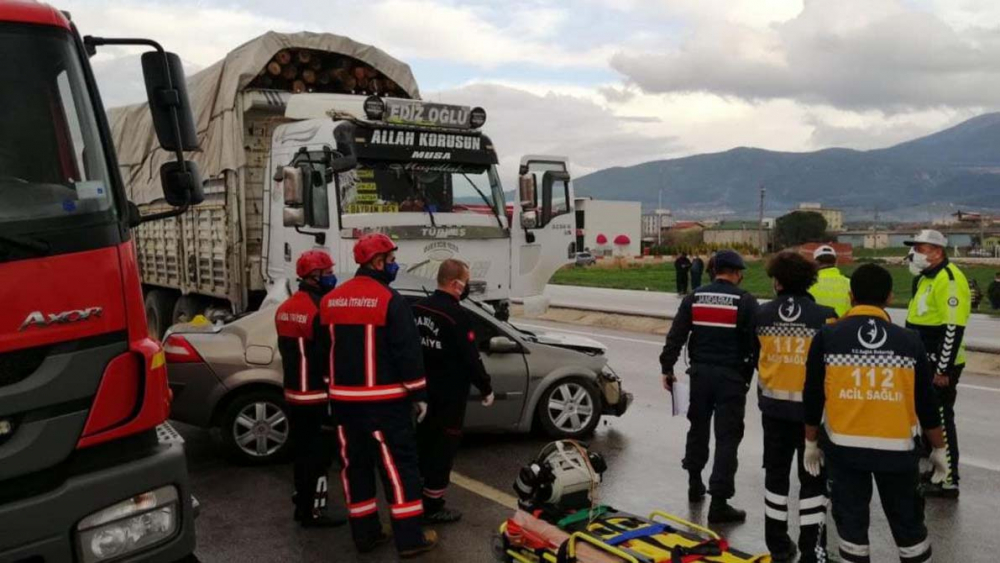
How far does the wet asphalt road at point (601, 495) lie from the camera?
525 cm

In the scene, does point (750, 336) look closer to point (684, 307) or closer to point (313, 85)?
point (684, 307)

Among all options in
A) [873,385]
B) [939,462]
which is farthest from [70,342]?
[939,462]

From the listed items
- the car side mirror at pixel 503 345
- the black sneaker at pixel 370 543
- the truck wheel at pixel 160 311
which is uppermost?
the car side mirror at pixel 503 345

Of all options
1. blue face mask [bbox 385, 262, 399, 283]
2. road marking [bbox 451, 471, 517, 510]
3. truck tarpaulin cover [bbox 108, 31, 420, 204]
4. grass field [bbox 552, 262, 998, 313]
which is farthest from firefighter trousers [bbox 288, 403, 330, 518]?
grass field [bbox 552, 262, 998, 313]

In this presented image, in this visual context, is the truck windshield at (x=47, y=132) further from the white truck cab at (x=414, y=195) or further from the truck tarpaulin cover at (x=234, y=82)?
the truck tarpaulin cover at (x=234, y=82)

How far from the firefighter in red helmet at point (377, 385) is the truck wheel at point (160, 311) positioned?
8706mm

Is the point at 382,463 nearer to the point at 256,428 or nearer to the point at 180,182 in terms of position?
the point at 180,182

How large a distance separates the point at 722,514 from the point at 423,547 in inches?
76.7

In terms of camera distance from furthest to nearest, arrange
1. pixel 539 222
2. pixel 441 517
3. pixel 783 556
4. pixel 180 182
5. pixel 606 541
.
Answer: pixel 539 222 → pixel 441 517 → pixel 783 556 → pixel 606 541 → pixel 180 182

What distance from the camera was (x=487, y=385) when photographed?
557cm

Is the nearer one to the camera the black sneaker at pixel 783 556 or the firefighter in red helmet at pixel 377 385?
the firefighter in red helmet at pixel 377 385

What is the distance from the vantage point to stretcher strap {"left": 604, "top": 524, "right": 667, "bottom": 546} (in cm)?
437

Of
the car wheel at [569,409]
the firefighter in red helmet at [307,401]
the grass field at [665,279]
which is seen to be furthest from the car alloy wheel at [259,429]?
the grass field at [665,279]

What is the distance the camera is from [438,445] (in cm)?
564
